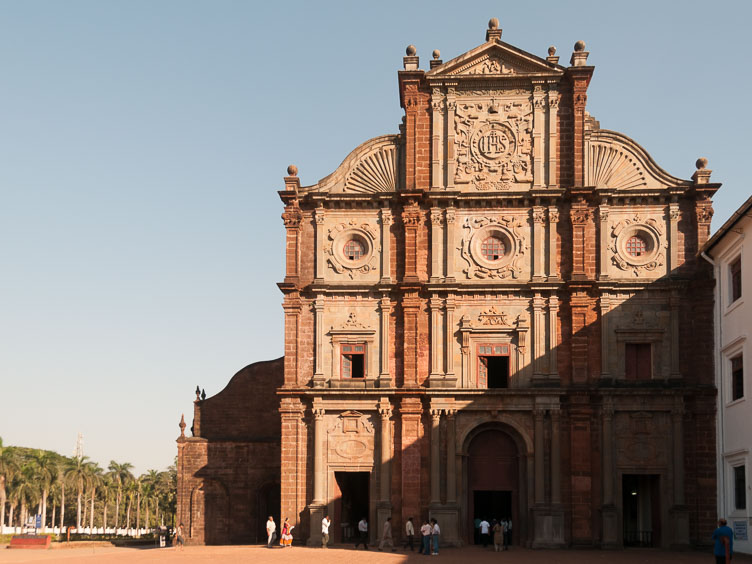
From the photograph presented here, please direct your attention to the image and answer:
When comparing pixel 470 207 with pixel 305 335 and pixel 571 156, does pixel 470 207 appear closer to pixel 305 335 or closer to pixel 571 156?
pixel 571 156

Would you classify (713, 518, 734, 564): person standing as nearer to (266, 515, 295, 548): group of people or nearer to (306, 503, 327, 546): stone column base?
(306, 503, 327, 546): stone column base

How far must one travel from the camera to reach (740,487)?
32.0 metres

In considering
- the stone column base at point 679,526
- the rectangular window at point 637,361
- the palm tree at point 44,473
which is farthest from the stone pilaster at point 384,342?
the palm tree at point 44,473

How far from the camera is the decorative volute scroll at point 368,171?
1501 inches

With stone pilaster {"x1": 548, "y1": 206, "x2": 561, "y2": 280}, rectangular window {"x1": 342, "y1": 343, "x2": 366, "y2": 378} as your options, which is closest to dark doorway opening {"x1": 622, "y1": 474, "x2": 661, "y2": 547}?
stone pilaster {"x1": 548, "y1": 206, "x2": 561, "y2": 280}

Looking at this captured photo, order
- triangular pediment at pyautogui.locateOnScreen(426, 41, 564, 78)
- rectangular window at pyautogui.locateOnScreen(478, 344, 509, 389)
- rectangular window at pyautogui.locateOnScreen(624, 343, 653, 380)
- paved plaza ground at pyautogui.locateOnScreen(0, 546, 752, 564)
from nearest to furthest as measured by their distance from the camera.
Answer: paved plaza ground at pyautogui.locateOnScreen(0, 546, 752, 564), rectangular window at pyautogui.locateOnScreen(624, 343, 653, 380), rectangular window at pyautogui.locateOnScreen(478, 344, 509, 389), triangular pediment at pyautogui.locateOnScreen(426, 41, 564, 78)

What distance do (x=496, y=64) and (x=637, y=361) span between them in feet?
46.1

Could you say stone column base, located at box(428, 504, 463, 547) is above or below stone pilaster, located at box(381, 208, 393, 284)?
below

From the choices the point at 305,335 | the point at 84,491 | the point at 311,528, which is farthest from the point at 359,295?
the point at 84,491

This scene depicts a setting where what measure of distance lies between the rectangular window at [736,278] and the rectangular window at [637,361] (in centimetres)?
434

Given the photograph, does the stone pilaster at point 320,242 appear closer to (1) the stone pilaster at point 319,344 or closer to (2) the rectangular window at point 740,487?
(1) the stone pilaster at point 319,344

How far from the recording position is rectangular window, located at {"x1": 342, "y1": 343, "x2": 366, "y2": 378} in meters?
36.9

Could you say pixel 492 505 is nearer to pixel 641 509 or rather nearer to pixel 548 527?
pixel 548 527

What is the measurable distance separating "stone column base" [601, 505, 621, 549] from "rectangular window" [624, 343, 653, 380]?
17.7ft
